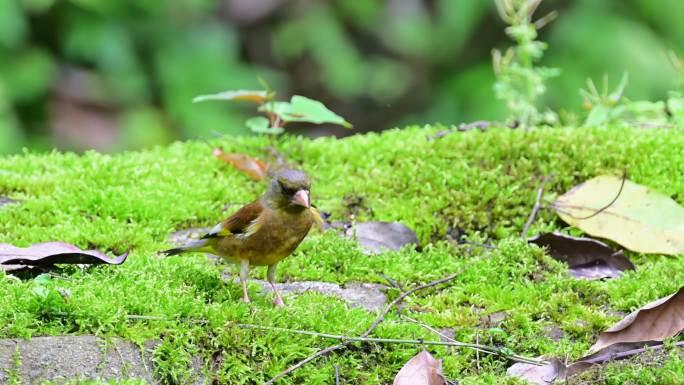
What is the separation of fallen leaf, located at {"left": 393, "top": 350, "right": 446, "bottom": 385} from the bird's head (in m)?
0.79

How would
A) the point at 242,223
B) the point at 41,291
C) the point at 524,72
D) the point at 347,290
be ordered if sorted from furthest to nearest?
the point at 524,72 → the point at 347,290 → the point at 242,223 → the point at 41,291

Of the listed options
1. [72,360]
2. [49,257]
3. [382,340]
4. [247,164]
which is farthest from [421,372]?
[247,164]

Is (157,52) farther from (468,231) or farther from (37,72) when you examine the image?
(468,231)

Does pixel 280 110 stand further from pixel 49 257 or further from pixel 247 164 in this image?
pixel 49 257

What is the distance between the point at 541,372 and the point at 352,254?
3.81 ft

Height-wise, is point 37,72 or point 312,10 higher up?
point 312,10

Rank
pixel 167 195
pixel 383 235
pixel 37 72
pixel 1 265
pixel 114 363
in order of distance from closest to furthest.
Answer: pixel 114 363 → pixel 1 265 → pixel 383 235 → pixel 167 195 → pixel 37 72

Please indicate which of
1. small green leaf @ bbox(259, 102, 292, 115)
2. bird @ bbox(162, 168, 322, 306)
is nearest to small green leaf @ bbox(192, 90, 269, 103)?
small green leaf @ bbox(259, 102, 292, 115)

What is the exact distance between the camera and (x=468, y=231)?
14.4 feet

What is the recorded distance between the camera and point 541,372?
3176 millimetres

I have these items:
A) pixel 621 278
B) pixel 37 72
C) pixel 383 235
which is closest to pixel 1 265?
pixel 383 235

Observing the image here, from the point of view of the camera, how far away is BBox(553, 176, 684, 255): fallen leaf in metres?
4.20

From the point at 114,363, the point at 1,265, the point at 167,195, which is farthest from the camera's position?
the point at 167,195

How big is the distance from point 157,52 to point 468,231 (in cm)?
489
